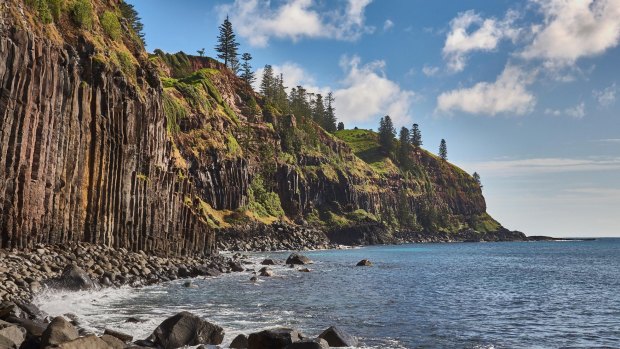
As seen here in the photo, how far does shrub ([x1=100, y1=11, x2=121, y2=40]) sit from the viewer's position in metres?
63.3

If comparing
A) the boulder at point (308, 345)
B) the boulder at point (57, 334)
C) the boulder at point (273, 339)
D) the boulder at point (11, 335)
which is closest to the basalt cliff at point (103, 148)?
the boulder at point (11, 335)

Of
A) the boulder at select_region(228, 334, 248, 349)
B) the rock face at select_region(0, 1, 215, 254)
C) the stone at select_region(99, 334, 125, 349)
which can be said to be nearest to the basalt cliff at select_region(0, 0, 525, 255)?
the rock face at select_region(0, 1, 215, 254)

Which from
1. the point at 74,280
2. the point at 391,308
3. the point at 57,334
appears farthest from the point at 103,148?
the point at 57,334

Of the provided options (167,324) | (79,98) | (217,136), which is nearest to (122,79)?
(79,98)

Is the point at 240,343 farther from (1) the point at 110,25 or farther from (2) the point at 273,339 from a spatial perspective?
(1) the point at 110,25

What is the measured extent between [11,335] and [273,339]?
28.5 ft

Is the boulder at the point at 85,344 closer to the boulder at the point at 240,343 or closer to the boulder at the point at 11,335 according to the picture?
the boulder at the point at 11,335

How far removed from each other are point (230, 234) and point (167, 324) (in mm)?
90875

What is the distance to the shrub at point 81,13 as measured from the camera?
174 feet

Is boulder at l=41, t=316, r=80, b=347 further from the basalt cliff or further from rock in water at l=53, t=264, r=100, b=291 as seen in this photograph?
the basalt cliff

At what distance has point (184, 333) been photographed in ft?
69.4

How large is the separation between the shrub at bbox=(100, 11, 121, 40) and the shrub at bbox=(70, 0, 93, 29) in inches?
317

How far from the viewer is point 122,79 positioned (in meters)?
55.7

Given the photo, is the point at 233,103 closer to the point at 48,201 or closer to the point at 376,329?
the point at 48,201
